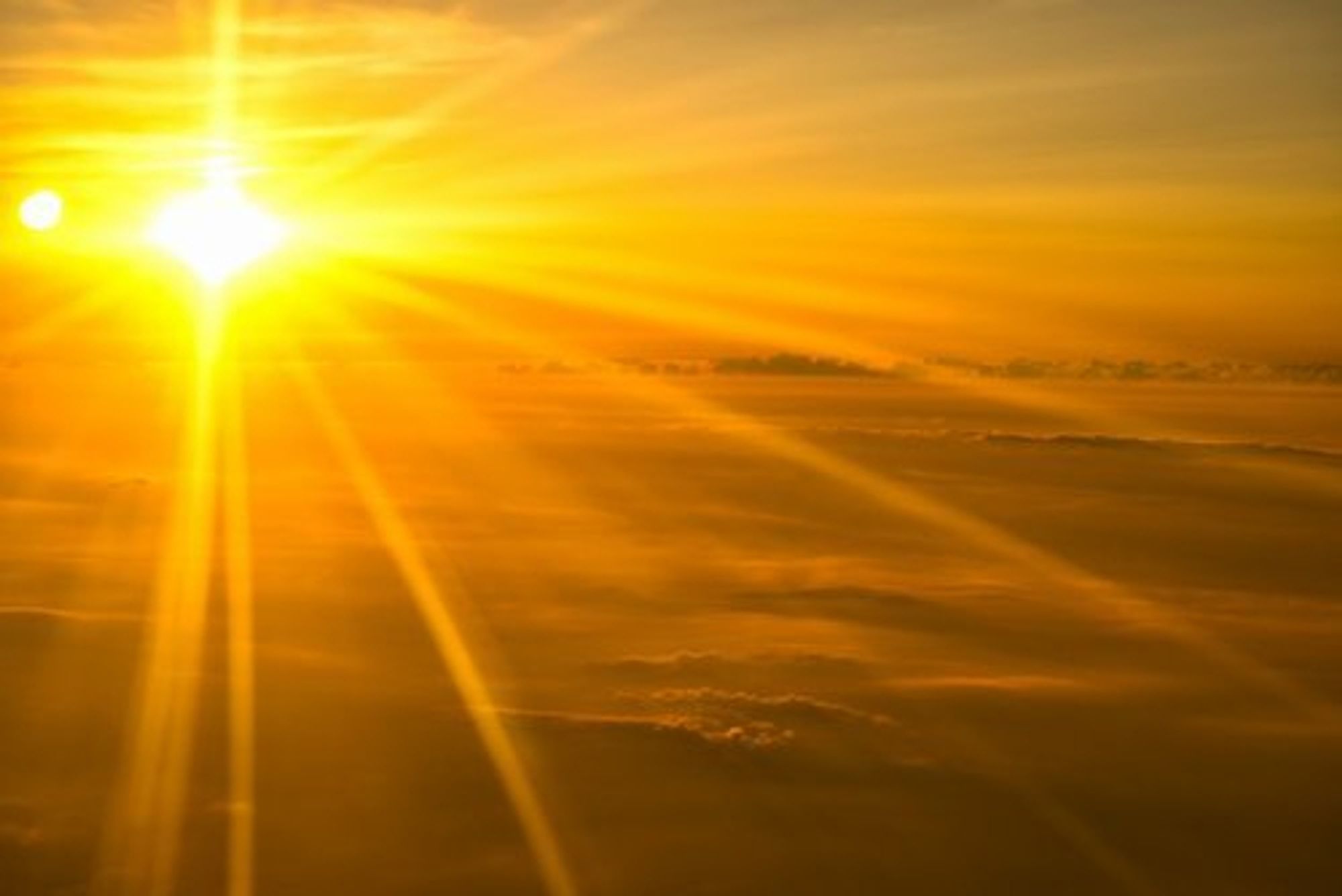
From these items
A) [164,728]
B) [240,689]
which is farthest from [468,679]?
[164,728]

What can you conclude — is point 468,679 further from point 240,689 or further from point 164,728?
point 164,728

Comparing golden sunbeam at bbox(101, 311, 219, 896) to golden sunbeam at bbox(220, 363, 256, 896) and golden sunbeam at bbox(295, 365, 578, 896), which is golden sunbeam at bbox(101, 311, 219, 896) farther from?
golden sunbeam at bbox(295, 365, 578, 896)

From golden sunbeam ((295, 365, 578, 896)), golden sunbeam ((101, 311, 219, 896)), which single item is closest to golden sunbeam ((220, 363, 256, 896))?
golden sunbeam ((101, 311, 219, 896))

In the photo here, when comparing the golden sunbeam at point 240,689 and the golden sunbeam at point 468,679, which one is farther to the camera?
the golden sunbeam at point 468,679

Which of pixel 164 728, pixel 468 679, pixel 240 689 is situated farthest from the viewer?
pixel 468 679

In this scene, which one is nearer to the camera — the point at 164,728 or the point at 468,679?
the point at 164,728

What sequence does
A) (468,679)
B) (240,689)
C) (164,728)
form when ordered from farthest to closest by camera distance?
(468,679)
(240,689)
(164,728)

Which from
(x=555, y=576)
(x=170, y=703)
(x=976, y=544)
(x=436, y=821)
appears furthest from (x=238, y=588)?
(x=976, y=544)

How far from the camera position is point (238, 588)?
45.6 ft

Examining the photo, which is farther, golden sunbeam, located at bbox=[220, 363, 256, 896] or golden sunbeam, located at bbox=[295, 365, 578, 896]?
golden sunbeam, located at bbox=[295, 365, 578, 896]

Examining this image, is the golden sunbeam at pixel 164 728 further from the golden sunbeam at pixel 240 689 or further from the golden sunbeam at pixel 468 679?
the golden sunbeam at pixel 468 679

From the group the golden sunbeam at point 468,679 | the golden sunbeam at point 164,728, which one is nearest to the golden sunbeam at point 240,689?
the golden sunbeam at point 164,728

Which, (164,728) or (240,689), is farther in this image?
(240,689)

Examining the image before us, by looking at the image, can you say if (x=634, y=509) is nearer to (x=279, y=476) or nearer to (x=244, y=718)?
(x=279, y=476)
